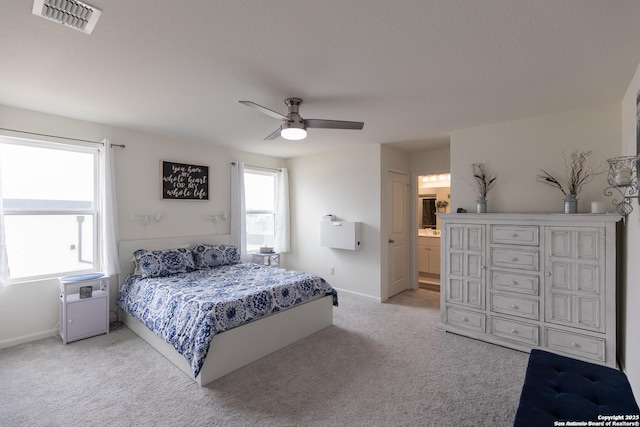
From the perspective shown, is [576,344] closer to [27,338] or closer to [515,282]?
[515,282]

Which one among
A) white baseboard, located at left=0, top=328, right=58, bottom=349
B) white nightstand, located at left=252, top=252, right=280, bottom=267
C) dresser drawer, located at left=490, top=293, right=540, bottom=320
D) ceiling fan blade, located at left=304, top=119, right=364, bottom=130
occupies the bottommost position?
white baseboard, located at left=0, top=328, right=58, bottom=349

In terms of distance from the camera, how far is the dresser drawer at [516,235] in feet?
10.2

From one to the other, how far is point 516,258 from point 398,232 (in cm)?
218

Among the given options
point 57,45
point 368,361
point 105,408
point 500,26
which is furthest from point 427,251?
point 57,45

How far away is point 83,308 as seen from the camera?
339cm

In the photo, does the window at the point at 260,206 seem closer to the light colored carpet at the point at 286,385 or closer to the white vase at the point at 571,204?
the light colored carpet at the point at 286,385

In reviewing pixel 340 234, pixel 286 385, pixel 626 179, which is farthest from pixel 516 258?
pixel 286 385

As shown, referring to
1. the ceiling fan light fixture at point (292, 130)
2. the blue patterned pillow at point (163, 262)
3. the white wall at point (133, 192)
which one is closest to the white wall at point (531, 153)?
the ceiling fan light fixture at point (292, 130)

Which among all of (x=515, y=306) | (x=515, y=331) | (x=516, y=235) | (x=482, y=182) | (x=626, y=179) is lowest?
(x=515, y=331)

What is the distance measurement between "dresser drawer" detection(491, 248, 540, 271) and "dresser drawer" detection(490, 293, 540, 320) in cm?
34

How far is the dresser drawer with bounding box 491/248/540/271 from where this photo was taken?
3.12m

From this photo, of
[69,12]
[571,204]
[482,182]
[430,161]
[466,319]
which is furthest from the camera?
[430,161]

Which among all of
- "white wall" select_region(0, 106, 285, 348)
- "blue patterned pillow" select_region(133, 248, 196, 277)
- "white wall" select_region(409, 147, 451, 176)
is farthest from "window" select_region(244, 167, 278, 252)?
"white wall" select_region(409, 147, 451, 176)

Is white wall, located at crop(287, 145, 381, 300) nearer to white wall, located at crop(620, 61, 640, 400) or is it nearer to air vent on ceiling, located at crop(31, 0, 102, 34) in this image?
white wall, located at crop(620, 61, 640, 400)
